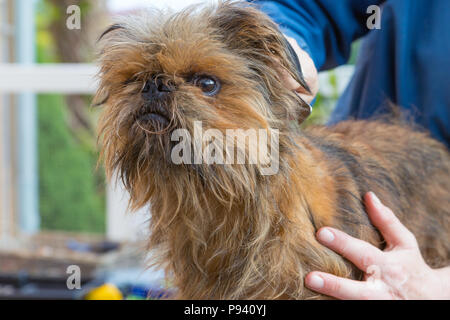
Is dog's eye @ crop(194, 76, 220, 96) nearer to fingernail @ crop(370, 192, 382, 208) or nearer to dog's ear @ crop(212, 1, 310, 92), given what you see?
dog's ear @ crop(212, 1, 310, 92)

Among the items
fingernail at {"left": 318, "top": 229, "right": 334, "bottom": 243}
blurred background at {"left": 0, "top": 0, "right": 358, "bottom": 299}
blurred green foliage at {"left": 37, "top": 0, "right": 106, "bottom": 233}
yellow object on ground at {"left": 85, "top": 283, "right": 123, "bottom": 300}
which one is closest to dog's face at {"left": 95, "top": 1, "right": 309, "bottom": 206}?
fingernail at {"left": 318, "top": 229, "right": 334, "bottom": 243}

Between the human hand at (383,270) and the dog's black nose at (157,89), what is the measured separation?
55cm

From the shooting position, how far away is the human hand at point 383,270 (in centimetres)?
119

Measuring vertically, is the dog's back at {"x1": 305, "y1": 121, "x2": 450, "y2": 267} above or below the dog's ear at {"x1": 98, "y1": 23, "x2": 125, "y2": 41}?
below

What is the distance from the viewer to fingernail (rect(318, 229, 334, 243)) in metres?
1.22

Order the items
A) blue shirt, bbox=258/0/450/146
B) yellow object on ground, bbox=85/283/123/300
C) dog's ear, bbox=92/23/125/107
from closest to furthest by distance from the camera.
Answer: dog's ear, bbox=92/23/125/107 → blue shirt, bbox=258/0/450/146 → yellow object on ground, bbox=85/283/123/300

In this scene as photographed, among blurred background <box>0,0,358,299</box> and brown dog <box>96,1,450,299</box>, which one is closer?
brown dog <box>96,1,450,299</box>

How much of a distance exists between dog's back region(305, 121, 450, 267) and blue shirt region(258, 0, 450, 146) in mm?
171

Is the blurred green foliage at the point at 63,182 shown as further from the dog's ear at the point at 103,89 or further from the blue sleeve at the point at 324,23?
the dog's ear at the point at 103,89

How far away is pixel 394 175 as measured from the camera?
149cm

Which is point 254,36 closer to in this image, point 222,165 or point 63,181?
point 222,165

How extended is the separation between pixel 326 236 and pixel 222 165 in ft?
1.23

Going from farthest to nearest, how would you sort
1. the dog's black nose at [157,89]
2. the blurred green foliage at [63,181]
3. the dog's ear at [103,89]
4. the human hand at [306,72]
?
the blurred green foliage at [63,181] < the human hand at [306,72] < the dog's ear at [103,89] < the dog's black nose at [157,89]

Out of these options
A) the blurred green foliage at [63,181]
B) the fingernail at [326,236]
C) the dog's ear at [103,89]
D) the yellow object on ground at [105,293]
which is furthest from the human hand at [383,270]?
the blurred green foliage at [63,181]
